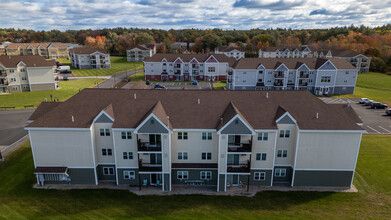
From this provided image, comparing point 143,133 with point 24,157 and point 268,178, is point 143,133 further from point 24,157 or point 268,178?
point 24,157

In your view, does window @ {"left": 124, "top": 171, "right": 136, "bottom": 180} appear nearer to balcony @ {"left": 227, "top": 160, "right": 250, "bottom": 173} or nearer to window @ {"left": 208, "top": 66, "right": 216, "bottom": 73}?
balcony @ {"left": 227, "top": 160, "right": 250, "bottom": 173}

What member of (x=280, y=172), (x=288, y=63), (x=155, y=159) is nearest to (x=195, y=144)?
(x=155, y=159)

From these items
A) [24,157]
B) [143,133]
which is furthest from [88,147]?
[24,157]

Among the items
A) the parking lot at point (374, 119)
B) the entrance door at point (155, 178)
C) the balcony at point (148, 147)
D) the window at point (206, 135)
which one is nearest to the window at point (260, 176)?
the window at point (206, 135)

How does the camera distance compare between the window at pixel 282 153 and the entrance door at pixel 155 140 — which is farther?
the window at pixel 282 153

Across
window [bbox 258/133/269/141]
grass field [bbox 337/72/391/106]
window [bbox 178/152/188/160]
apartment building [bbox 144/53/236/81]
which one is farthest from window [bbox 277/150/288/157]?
apartment building [bbox 144/53/236/81]

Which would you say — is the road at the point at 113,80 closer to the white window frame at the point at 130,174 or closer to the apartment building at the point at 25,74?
the apartment building at the point at 25,74
